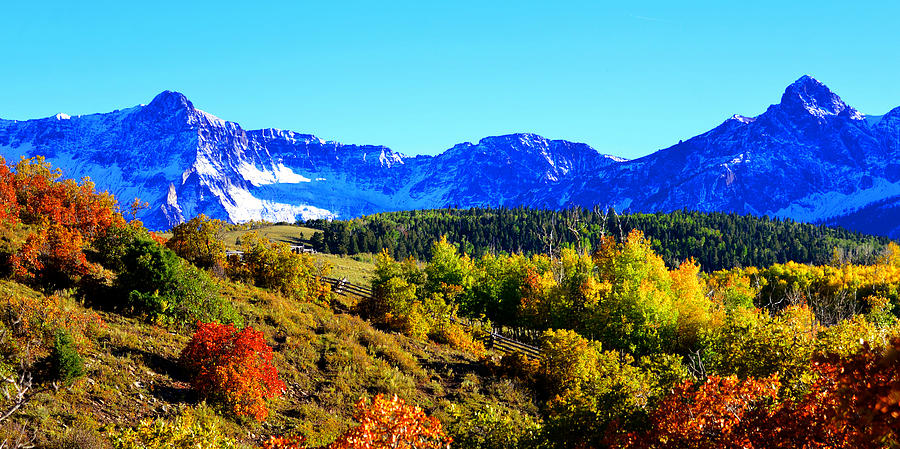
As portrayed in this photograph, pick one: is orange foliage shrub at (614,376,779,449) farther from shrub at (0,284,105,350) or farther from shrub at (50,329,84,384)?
shrub at (0,284,105,350)

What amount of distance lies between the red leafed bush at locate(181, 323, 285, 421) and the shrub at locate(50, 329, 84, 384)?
482 cm

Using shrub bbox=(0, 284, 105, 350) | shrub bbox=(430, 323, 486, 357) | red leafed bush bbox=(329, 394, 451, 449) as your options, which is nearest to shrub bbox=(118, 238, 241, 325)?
shrub bbox=(0, 284, 105, 350)

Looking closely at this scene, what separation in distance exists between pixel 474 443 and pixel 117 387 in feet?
51.5

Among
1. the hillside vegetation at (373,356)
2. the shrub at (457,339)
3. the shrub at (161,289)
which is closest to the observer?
the hillside vegetation at (373,356)

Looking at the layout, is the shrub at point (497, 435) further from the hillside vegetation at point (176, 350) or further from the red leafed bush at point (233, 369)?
the red leafed bush at point (233, 369)

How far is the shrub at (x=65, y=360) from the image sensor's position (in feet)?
68.2

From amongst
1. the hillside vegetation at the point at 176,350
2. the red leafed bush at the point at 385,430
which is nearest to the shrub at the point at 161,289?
the hillside vegetation at the point at 176,350

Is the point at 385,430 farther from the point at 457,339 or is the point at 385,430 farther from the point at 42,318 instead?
the point at 457,339

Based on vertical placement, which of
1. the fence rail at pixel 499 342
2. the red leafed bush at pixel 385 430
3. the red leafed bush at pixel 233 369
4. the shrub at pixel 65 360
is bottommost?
the fence rail at pixel 499 342

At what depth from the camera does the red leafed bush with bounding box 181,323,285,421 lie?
2414cm

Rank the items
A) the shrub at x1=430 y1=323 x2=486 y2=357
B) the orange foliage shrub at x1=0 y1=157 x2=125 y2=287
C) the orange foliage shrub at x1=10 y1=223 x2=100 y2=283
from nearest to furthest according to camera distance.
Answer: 1. the orange foliage shrub at x1=10 y1=223 x2=100 y2=283
2. the orange foliage shrub at x1=0 y1=157 x2=125 y2=287
3. the shrub at x1=430 y1=323 x2=486 y2=357

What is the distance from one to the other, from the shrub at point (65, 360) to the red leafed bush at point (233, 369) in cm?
482

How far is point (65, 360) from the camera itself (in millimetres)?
20906

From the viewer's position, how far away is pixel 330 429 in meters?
24.7
